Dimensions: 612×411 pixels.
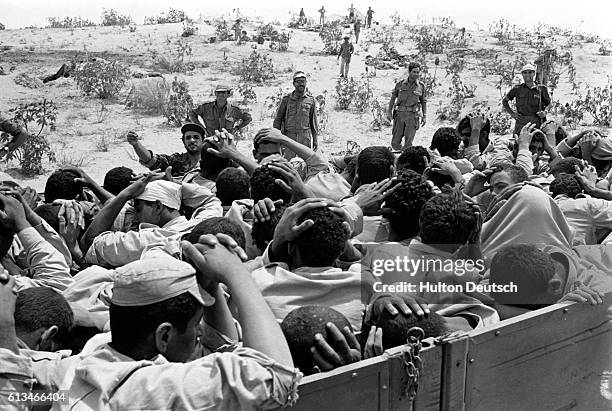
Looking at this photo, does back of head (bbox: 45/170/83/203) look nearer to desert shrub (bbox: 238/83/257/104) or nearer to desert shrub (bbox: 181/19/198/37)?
desert shrub (bbox: 238/83/257/104)

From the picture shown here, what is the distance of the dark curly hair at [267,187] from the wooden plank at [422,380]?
1.64 metres

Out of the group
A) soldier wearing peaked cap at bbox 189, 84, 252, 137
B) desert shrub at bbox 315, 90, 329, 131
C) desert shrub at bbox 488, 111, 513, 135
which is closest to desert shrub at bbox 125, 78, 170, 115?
desert shrub at bbox 315, 90, 329, 131

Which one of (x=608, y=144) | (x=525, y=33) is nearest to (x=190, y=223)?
(x=608, y=144)

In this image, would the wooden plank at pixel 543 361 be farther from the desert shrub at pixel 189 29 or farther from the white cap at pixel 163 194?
the desert shrub at pixel 189 29

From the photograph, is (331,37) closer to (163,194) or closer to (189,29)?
(189,29)

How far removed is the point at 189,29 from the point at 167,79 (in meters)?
7.37

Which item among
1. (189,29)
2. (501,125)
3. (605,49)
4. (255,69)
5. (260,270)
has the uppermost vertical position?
(189,29)

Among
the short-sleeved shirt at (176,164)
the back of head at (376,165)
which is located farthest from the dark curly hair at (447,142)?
the short-sleeved shirt at (176,164)

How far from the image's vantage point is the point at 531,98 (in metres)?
9.46

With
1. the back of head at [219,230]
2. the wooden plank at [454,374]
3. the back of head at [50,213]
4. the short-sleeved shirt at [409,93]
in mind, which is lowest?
the wooden plank at [454,374]

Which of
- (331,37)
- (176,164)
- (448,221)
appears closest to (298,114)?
(176,164)

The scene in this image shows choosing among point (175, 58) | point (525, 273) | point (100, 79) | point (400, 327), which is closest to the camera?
point (400, 327)

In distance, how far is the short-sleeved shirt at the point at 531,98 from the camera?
9430 millimetres

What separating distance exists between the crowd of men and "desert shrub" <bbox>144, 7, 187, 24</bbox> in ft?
84.6
